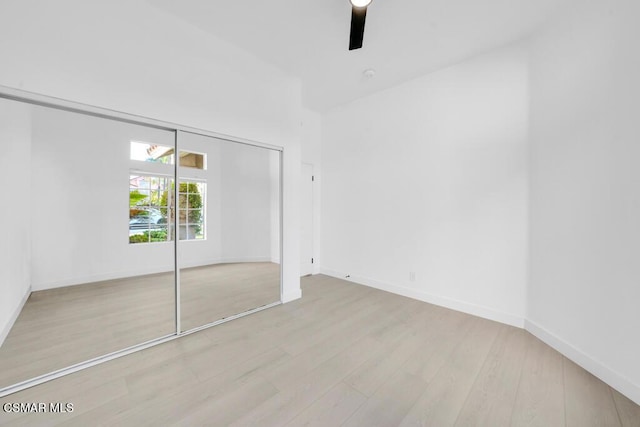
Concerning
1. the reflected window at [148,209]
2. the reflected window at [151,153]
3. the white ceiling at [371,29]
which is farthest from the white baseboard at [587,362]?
the reflected window at [151,153]

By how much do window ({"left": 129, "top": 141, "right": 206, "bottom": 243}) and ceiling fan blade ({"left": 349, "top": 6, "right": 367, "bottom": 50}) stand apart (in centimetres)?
190

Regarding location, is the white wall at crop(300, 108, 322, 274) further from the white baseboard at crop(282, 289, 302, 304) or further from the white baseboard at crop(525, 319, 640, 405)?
the white baseboard at crop(525, 319, 640, 405)

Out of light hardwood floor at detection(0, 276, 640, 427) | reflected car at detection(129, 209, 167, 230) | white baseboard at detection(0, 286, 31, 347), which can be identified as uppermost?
reflected car at detection(129, 209, 167, 230)

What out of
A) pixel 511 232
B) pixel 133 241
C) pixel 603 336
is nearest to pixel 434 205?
pixel 511 232

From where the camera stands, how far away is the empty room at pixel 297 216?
1663mm

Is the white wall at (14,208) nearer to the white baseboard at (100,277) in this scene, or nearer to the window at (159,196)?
the white baseboard at (100,277)

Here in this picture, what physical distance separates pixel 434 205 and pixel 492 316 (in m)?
1.44

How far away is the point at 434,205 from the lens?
3244 mm

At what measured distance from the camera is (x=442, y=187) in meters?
3.18

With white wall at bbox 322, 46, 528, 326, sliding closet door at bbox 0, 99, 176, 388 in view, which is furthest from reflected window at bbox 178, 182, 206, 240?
white wall at bbox 322, 46, 528, 326

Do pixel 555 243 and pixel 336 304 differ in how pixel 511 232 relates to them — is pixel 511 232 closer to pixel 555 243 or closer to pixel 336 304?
pixel 555 243

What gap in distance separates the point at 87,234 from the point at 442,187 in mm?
4216

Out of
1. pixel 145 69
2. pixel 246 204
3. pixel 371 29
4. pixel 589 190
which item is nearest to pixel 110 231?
pixel 246 204

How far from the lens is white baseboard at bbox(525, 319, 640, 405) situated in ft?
5.43
